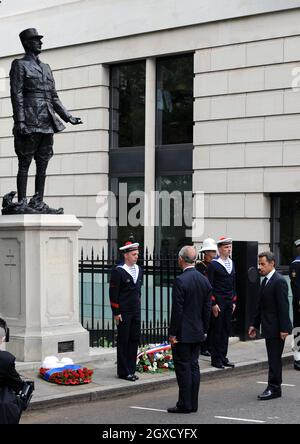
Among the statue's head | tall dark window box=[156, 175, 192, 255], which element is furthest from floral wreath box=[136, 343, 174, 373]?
tall dark window box=[156, 175, 192, 255]

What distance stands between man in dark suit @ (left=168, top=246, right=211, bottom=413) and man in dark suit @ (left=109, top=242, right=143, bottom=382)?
1.63m

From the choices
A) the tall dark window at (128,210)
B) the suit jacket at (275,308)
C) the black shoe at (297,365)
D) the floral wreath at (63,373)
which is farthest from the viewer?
the tall dark window at (128,210)

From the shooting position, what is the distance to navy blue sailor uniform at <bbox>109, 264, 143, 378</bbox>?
10531 millimetres

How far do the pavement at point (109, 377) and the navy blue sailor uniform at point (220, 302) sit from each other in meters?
0.25

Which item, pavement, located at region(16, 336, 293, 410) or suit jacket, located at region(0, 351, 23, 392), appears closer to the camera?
suit jacket, located at region(0, 351, 23, 392)

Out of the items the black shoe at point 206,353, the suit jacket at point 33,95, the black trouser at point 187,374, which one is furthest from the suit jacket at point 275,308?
the suit jacket at point 33,95

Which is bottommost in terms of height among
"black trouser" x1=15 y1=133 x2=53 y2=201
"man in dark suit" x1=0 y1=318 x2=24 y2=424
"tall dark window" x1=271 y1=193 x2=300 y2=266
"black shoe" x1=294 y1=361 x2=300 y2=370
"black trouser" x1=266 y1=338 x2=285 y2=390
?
"black shoe" x1=294 y1=361 x2=300 y2=370

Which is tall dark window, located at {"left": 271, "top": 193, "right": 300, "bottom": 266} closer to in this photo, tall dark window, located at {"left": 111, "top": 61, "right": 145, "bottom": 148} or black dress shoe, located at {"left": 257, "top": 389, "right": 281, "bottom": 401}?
tall dark window, located at {"left": 111, "top": 61, "right": 145, "bottom": 148}

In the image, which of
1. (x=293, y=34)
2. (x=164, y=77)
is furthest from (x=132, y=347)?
(x=164, y=77)

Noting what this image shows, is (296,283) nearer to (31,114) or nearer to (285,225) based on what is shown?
(31,114)

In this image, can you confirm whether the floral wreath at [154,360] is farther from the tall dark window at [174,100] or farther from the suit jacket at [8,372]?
the tall dark window at [174,100]

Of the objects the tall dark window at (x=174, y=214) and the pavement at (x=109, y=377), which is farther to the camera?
the tall dark window at (x=174, y=214)

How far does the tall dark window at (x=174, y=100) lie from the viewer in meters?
19.5

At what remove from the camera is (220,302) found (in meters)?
11.6
